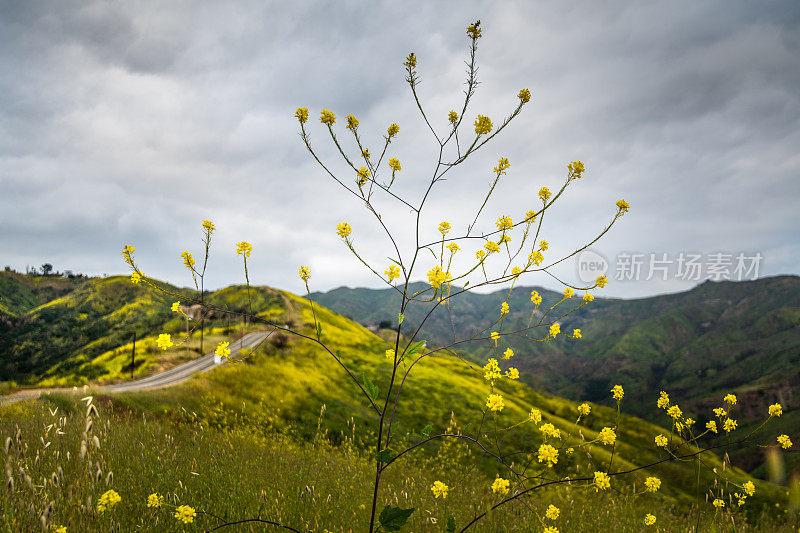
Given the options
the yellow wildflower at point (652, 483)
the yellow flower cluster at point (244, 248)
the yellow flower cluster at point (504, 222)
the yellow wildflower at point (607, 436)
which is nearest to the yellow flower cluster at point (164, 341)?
the yellow flower cluster at point (244, 248)

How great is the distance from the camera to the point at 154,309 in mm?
84062

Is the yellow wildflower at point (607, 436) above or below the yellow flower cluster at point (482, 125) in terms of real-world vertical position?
below

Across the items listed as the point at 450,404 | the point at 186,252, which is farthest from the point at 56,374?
the point at 186,252

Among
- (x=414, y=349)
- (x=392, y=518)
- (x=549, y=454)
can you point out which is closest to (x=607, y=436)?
(x=549, y=454)

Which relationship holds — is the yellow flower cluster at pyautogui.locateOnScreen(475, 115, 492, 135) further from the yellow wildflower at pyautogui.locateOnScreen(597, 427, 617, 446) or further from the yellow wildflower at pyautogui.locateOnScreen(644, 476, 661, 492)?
the yellow wildflower at pyautogui.locateOnScreen(644, 476, 661, 492)

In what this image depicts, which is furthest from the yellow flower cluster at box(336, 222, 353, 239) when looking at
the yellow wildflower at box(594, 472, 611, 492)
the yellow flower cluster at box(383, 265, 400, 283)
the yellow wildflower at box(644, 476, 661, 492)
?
the yellow wildflower at box(644, 476, 661, 492)

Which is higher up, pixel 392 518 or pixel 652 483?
pixel 392 518

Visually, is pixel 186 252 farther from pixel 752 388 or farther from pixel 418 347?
pixel 752 388

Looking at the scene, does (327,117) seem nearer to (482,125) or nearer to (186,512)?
(482,125)

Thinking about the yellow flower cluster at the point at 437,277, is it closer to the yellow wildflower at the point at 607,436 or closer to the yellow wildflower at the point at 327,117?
the yellow wildflower at the point at 327,117

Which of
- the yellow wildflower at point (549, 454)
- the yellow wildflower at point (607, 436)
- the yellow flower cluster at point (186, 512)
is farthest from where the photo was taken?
the yellow wildflower at point (607, 436)

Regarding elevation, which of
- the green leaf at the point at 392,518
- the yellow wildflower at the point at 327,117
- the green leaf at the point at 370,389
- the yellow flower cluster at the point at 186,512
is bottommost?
the yellow flower cluster at the point at 186,512

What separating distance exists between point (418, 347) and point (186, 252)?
2314 mm

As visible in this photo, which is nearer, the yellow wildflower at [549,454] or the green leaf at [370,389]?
the green leaf at [370,389]
